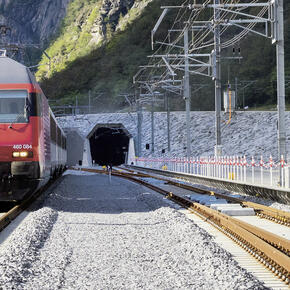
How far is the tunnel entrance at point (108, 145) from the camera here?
93.2 meters

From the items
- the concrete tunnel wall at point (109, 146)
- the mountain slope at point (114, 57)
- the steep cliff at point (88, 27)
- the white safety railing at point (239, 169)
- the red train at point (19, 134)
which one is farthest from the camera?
the steep cliff at point (88, 27)

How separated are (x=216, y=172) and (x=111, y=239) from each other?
18851 millimetres

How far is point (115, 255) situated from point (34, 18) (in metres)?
187

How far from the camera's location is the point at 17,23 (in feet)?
612

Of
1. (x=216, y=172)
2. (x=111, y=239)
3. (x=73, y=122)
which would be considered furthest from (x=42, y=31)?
(x=111, y=239)

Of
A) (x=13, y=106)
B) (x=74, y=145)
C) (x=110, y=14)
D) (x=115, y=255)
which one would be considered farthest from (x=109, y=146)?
(x=115, y=255)

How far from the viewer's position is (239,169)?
1047 inches

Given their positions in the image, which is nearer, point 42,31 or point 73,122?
point 73,122

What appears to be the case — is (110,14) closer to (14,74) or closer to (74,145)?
(74,145)

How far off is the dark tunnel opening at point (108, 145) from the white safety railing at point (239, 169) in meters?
46.9

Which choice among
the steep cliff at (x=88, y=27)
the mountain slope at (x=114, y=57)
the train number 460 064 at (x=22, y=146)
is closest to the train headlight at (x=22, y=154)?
the train number 460 064 at (x=22, y=146)

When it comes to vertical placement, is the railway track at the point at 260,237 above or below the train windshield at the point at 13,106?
below

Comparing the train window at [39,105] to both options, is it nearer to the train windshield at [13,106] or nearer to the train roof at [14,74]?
the train windshield at [13,106]

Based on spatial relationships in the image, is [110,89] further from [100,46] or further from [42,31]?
[42,31]
